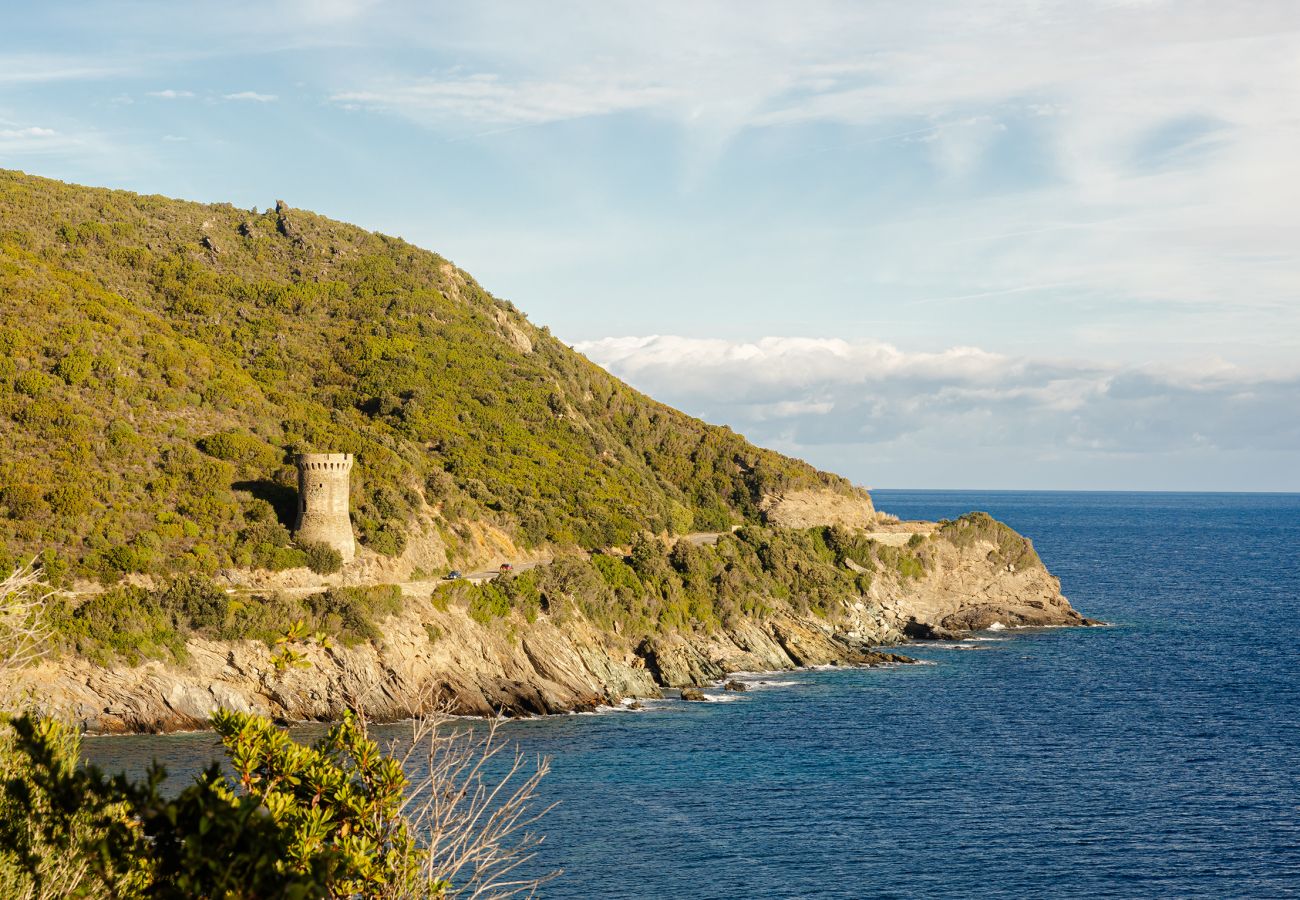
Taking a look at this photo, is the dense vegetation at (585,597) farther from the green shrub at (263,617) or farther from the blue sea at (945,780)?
the blue sea at (945,780)

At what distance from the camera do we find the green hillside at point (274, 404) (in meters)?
66.1

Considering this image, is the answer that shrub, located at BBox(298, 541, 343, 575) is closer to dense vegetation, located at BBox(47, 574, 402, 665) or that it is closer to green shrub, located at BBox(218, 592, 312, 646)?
dense vegetation, located at BBox(47, 574, 402, 665)

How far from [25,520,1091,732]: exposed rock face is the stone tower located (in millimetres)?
5827

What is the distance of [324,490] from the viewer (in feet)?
218

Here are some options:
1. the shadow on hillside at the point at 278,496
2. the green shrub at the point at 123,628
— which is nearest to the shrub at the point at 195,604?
the green shrub at the point at 123,628

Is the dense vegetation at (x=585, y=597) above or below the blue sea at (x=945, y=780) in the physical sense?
above

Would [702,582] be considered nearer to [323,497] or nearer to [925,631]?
[925,631]

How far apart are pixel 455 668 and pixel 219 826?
5332 cm

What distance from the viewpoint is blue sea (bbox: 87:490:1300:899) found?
131ft

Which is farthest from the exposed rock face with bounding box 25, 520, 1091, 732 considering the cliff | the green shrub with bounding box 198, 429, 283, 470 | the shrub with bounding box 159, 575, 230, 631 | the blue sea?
the green shrub with bounding box 198, 429, 283, 470

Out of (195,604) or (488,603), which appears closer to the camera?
(195,604)

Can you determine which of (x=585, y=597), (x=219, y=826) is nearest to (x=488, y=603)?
(x=585, y=597)

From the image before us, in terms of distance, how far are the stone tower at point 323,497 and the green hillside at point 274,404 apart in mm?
1828

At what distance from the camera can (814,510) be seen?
341 feet
